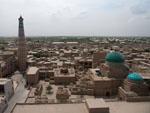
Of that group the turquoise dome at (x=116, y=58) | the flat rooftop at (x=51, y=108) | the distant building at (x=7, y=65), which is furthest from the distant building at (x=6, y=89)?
the turquoise dome at (x=116, y=58)

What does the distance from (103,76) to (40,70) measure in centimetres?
1624

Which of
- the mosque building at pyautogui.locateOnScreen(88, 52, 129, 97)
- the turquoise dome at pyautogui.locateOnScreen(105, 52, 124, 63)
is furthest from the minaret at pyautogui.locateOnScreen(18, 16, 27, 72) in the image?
the turquoise dome at pyautogui.locateOnScreen(105, 52, 124, 63)

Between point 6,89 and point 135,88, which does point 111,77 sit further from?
point 6,89

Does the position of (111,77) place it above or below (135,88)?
above

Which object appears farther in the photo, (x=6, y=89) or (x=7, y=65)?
(x=7, y=65)

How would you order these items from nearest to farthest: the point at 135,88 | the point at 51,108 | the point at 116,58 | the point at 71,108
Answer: the point at 71,108, the point at 51,108, the point at 135,88, the point at 116,58

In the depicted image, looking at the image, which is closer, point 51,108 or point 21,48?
point 51,108

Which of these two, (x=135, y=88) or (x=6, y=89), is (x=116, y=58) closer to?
(x=135, y=88)

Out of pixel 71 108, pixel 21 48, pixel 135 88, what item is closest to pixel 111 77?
pixel 135 88

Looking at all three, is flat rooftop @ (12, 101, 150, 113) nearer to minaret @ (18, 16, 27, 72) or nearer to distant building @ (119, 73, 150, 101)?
distant building @ (119, 73, 150, 101)

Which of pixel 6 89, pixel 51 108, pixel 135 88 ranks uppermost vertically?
pixel 135 88

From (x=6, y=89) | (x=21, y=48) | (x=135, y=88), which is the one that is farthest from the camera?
(x=21, y=48)

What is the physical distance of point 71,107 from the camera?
75.5 feet

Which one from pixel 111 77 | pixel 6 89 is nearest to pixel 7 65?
pixel 6 89
